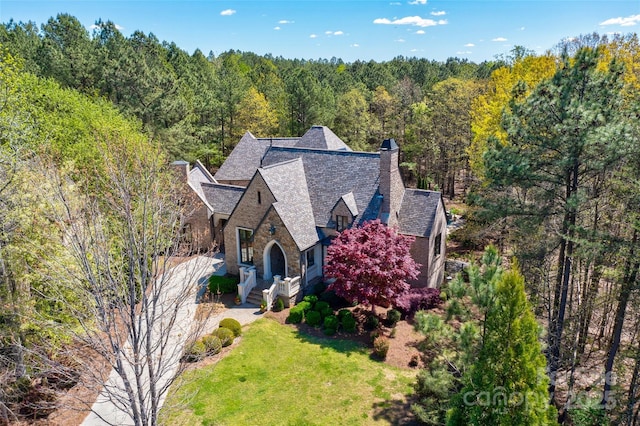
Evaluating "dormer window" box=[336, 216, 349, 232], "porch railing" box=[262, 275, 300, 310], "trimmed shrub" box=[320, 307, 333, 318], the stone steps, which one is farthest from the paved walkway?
"dormer window" box=[336, 216, 349, 232]

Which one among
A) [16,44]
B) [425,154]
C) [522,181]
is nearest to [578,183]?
[522,181]

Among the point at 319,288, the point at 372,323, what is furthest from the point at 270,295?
the point at 372,323

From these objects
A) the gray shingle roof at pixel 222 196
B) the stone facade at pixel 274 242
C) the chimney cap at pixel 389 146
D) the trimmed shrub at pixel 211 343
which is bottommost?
the trimmed shrub at pixel 211 343

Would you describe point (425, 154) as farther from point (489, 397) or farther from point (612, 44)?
point (489, 397)

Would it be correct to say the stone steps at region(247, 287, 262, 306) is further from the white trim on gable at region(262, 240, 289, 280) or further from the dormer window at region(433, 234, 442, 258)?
the dormer window at region(433, 234, 442, 258)

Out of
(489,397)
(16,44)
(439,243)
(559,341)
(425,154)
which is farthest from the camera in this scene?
(425,154)

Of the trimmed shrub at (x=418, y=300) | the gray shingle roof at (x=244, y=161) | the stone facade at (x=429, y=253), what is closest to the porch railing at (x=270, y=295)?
the trimmed shrub at (x=418, y=300)

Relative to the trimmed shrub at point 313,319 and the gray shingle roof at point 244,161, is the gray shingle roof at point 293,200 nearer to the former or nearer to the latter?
the trimmed shrub at point 313,319
